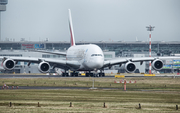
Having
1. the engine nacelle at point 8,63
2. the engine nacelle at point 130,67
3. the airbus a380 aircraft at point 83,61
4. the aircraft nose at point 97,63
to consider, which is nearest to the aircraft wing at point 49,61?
the airbus a380 aircraft at point 83,61

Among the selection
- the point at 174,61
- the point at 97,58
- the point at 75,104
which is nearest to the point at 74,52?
the point at 97,58

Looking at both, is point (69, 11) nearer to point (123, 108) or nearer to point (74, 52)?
point (74, 52)

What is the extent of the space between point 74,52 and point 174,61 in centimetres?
6051

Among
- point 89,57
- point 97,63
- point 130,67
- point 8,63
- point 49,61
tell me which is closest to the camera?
point 97,63

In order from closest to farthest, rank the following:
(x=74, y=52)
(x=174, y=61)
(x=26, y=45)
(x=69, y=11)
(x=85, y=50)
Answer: (x=85, y=50)
(x=74, y=52)
(x=69, y=11)
(x=174, y=61)
(x=26, y=45)

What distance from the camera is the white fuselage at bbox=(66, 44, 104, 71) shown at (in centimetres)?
6894

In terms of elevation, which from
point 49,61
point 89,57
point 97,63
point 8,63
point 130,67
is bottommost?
point 130,67

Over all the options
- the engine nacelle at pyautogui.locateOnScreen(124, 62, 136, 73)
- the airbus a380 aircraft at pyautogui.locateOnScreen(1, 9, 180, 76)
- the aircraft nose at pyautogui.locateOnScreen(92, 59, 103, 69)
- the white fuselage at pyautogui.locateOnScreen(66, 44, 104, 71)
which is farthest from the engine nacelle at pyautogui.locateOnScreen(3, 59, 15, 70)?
the engine nacelle at pyautogui.locateOnScreen(124, 62, 136, 73)

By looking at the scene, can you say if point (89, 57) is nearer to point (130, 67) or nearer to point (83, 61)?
point (83, 61)

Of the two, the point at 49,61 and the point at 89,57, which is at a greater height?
the point at 89,57

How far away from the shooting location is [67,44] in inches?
7854

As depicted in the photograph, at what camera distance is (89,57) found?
230ft

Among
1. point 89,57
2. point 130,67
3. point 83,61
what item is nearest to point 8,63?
point 83,61

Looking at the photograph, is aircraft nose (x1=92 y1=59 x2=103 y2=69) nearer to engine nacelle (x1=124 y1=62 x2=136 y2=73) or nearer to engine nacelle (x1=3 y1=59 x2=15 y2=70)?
engine nacelle (x1=124 y1=62 x2=136 y2=73)
